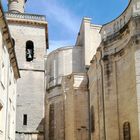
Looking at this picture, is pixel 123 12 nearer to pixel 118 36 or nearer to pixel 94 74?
pixel 118 36

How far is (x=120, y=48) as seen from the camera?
21172 millimetres

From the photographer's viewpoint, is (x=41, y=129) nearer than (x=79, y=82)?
No

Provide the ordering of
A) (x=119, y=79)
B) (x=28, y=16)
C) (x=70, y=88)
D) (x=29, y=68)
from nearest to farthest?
(x=119, y=79)
(x=70, y=88)
(x=29, y=68)
(x=28, y=16)

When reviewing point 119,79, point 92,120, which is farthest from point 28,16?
point 119,79

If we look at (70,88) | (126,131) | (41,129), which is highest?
(70,88)

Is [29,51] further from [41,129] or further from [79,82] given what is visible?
[41,129]

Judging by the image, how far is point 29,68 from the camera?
3222 cm

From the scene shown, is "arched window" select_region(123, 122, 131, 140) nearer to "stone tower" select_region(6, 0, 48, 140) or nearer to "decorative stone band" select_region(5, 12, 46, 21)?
"stone tower" select_region(6, 0, 48, 140)

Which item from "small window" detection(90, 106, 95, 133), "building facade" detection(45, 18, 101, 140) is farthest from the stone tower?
"small window" detection(90, 106, 95, 133)

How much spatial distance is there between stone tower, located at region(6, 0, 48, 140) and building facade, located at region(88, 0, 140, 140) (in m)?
7.74

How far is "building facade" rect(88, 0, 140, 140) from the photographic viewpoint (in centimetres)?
1908

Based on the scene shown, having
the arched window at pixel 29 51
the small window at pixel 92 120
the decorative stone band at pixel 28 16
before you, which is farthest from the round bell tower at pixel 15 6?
the small window at pixel 92 120

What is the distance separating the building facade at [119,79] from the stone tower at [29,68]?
7.74 metres

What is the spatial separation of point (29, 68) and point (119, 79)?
12.7 m
